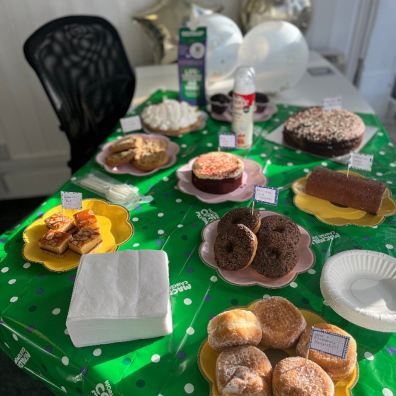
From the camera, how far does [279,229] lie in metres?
0.99

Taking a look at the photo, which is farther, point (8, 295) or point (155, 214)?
point (155, 214)

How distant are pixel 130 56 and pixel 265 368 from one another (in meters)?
1.98

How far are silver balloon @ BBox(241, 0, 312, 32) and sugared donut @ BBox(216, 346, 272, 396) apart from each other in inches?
68.2

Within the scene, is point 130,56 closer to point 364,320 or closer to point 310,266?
point 310,266

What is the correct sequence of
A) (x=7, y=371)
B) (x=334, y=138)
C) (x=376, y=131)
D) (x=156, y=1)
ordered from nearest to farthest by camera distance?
(x=334, y=138), (x=376, y=131), (x=7, y=371), (x=156, y=1)

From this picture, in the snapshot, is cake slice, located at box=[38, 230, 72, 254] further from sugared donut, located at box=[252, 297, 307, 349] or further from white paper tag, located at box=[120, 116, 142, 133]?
white paper tag, located at box=[120, 116, 142, 133]

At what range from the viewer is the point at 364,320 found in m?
0.81

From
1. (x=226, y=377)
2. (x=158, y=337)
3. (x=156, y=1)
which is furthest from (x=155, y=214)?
(x=156, y=1)

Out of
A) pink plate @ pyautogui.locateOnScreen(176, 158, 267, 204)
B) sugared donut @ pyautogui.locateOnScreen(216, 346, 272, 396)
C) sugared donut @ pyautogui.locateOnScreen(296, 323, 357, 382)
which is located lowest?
pink plate @ pyautogui.locateOnScreen(176, 158, 267, 204)

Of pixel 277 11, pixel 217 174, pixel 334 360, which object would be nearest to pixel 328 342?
pixel 334 360

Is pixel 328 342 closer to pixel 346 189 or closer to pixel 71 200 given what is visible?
pixel 346 189

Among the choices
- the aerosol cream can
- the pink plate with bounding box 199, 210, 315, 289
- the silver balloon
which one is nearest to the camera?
the pink plate with bounding box 199, 210, 315, 289

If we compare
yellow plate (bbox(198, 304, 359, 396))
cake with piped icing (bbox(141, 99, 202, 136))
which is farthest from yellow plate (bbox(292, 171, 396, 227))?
cake with piped icing (bbox(141, 99, 202, 136))

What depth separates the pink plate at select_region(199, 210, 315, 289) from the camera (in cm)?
93
